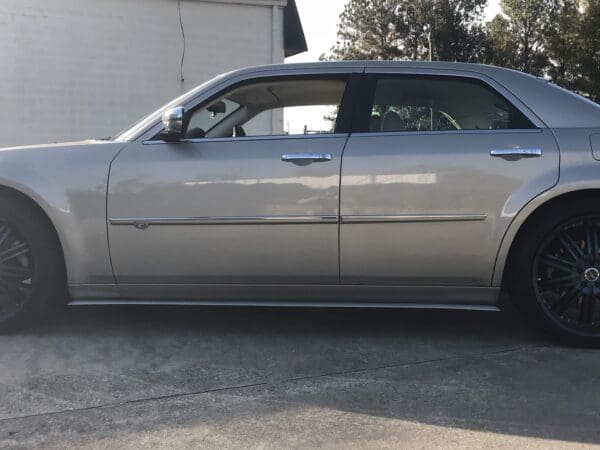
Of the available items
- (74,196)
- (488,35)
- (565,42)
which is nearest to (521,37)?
(488,35)

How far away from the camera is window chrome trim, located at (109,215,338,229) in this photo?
331 cm

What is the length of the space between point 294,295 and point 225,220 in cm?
61

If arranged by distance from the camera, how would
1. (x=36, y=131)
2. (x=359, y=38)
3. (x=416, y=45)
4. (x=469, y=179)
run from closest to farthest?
(x=469, y=179), (x=36, y=131), (x=416, y=45), (x=359, y=38)

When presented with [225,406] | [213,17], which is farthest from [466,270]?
[213,17]

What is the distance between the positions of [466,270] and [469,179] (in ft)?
1.71

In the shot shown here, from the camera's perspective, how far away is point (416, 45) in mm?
37031

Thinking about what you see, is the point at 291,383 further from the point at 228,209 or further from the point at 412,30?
the point at 412,30

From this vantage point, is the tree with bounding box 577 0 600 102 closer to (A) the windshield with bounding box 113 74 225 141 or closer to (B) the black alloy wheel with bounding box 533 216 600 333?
(B) the black alloy wheel with bounding box 533 216 600 333

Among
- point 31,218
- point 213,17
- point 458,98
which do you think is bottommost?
point 31,218

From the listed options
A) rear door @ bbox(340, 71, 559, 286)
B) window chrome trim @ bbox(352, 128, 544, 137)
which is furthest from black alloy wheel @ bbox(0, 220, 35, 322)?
window chrome trim @ bbox(352, 128, 544, 137)

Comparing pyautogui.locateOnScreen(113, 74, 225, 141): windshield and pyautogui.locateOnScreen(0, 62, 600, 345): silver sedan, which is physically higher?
pyautogui.locateOnScreen(113, 74, 225, 141): windshield

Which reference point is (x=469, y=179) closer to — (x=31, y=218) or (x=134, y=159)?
(x=134, y=159)

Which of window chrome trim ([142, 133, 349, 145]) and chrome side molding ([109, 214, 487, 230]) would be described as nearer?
chrome side molding ([109, 214, 487, 230])

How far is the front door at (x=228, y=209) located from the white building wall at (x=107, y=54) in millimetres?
6714
